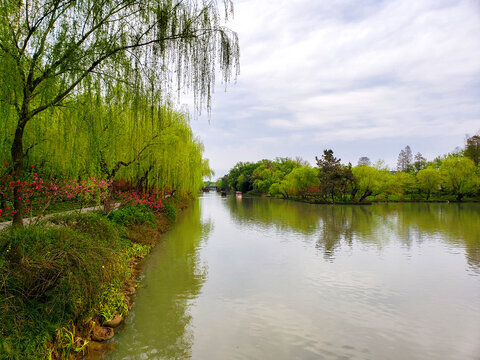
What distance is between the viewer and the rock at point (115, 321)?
17.0 feet

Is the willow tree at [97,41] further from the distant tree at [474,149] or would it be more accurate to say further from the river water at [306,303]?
the distant tree at [474,149]

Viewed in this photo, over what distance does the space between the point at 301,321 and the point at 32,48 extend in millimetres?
6703

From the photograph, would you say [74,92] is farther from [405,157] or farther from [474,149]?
[405,157]

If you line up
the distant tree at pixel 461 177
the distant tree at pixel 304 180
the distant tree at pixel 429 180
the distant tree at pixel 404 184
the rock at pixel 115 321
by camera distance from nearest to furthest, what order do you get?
the rock at pixel 115 321, the distant tree at pixel 461 177, the distant tree at pixel 429 180, the distant tree at pixel 304 180, the distant tree at pixel 404 184

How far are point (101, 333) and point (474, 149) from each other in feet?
212

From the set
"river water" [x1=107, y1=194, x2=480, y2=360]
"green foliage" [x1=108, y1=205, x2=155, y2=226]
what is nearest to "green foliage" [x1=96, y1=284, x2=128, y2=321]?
"river water" [x1=107, y1=194, x2=480, y2=360]

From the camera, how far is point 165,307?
20.5 ft

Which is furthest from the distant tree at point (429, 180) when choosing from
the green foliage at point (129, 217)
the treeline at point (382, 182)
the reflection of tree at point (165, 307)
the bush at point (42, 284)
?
the bush at point (42, 284)

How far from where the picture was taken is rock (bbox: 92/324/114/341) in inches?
187

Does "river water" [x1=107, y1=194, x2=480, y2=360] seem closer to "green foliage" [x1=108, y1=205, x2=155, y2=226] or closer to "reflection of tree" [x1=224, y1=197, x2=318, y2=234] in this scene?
"green foliage" [x1=108, y1=205, x2=155, y2=226]

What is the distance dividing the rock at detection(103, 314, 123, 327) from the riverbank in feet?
0.09

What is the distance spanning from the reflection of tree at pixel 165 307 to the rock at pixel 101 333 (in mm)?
173

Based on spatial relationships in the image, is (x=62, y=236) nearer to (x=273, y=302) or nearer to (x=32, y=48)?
(x=32, y=48)

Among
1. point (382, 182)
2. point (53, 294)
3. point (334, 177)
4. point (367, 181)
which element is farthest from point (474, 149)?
point (53, 294)
